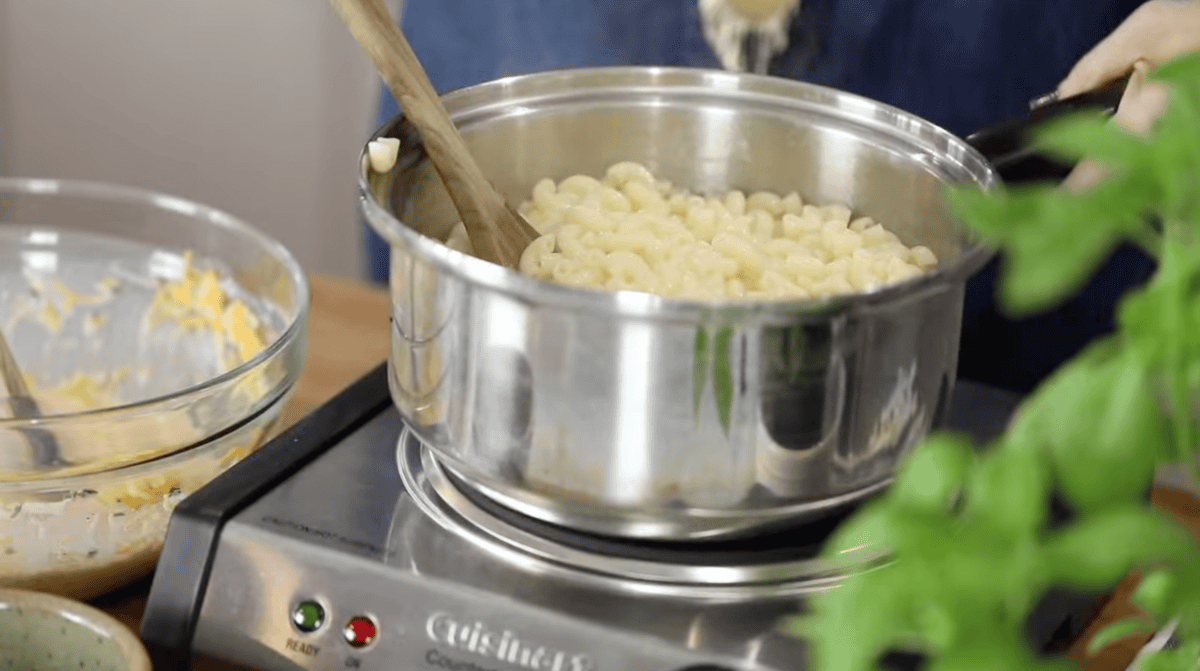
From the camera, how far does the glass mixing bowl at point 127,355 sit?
0.78 meters

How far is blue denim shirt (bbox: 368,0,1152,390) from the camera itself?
117 centimetres

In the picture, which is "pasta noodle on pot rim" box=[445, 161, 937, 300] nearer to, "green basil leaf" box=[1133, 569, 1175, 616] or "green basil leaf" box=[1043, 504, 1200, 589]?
"green basil leaf" box=[1133, 569, 1175, 616]

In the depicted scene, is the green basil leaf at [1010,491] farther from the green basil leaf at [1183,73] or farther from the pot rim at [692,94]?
the pot rim at [692,94]

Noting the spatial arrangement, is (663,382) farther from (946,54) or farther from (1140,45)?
(946,54)

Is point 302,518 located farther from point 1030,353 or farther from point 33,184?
point 1030,353

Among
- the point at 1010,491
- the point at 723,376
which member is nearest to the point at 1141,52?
the point at 723,376

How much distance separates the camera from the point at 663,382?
607mm

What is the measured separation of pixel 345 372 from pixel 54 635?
47 cm

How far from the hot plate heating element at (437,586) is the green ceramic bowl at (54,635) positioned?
2.0 inches

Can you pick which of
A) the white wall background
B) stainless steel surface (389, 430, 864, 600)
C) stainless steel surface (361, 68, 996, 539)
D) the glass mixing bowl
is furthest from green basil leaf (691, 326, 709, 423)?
the white wall background

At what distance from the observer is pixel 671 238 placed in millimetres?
772

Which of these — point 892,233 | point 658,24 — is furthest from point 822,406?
point 658,24

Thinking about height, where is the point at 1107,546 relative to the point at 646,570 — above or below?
above

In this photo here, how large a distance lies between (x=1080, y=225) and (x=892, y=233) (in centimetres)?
53
